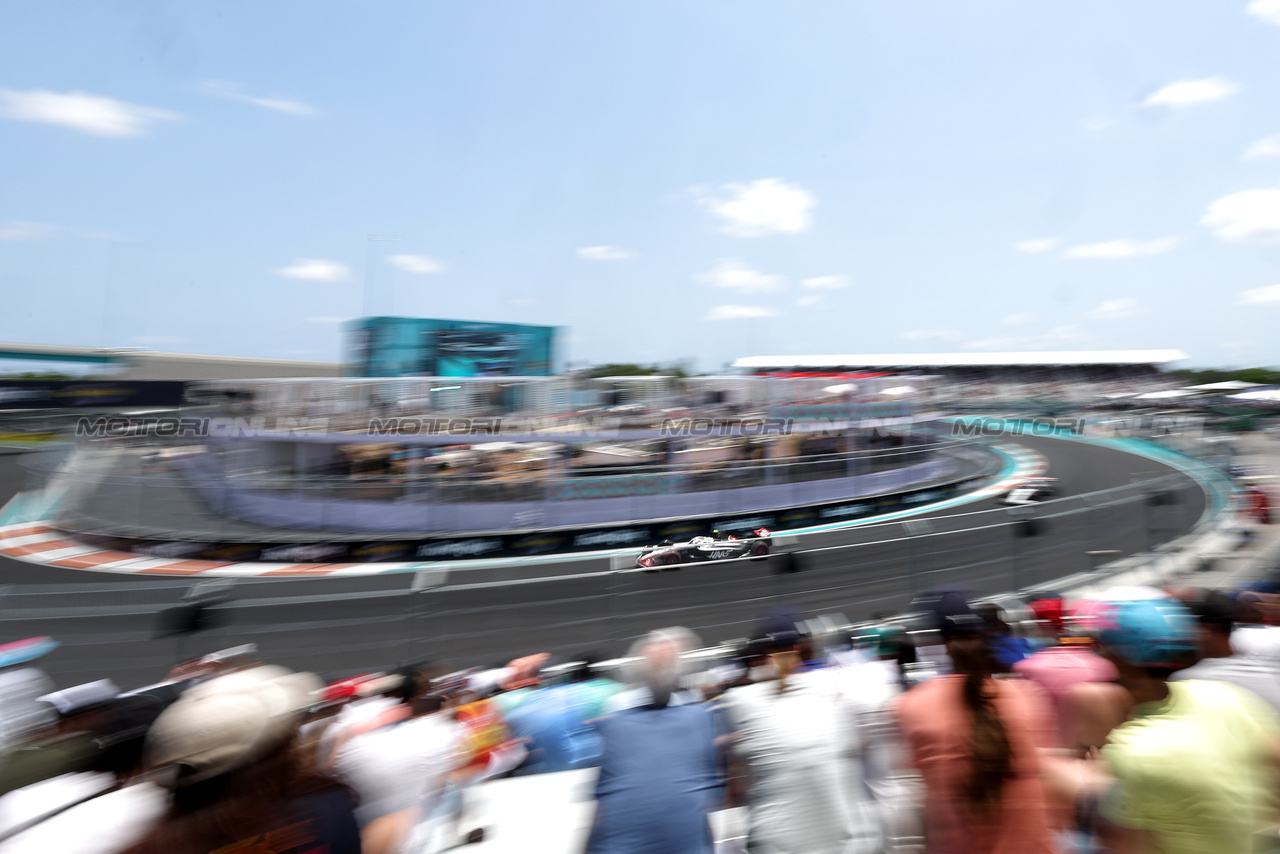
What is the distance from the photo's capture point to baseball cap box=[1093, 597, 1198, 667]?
1.59 metres

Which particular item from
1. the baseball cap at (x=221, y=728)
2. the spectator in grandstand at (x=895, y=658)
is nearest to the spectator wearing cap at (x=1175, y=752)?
the spectator in grandstand at (x=895, y=658)

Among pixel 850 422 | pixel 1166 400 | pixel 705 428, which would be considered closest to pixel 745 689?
pixel 705 428

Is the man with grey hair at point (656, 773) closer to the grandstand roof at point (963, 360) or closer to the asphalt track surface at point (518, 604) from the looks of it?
the asphalt track surface at point (518, 604)

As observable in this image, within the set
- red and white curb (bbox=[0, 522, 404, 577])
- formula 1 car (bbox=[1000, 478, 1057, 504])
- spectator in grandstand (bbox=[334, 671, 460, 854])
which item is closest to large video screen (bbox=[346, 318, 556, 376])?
red and white curb (bbox=[0, 522, 404, 577])

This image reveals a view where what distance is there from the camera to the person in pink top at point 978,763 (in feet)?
5.60

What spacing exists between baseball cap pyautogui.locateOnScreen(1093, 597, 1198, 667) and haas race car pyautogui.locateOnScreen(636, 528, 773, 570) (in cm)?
1071

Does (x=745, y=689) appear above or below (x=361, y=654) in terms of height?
above

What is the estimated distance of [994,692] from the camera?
1.78m

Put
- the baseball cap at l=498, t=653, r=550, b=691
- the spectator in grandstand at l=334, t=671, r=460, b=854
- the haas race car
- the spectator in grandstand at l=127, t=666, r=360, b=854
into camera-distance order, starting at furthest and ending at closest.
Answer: the haas race car
the baseball cap at l=498, t=653, r=550, b=691
the spectator in grandstand at l=334, t=671, r=460, b=854
the spectator in grandstand at l=127, t=666, r=360, b=854

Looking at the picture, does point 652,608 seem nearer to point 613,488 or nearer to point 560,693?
point 560,693

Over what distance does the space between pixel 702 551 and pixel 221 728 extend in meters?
11.6

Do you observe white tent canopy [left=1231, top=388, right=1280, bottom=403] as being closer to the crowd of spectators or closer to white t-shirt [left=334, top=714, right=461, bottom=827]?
the crowd of spectators

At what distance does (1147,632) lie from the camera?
162 cm

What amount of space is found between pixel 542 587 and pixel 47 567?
1100 centimetres
